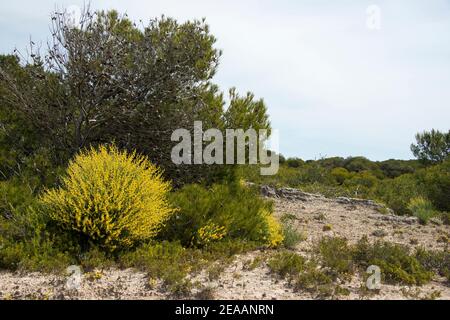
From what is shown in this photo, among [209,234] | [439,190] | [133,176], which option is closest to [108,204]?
[133,176]

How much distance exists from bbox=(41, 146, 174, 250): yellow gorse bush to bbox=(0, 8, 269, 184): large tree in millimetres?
3014

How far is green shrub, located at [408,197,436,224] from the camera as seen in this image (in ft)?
47.8

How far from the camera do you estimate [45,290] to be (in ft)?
19.3

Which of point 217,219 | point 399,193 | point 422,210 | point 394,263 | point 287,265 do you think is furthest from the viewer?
point 399,193

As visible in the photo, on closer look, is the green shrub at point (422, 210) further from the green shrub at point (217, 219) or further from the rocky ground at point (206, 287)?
the green shrub at point (217, 219)

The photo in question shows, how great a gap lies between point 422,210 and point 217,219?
9180 mm

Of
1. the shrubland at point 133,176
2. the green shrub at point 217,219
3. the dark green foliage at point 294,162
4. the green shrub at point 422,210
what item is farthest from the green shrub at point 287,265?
the dark green foliage at point 294,162

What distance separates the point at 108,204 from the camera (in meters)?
7.11

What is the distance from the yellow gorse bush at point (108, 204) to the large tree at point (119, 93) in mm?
3014

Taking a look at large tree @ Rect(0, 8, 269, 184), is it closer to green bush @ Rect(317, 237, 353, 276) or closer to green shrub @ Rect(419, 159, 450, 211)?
green bush @ Rect(317, 237, 353, 276)

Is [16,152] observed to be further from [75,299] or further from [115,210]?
[75,299]

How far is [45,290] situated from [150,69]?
20.2 feet

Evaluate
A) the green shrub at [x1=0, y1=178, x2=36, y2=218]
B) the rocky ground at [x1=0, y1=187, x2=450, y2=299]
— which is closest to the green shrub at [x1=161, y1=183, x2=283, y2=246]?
the rocky ground at [x1=0, y1=187, x2=450, y2=299]

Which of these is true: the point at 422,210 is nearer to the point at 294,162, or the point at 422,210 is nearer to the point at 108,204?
the point at 108,204
